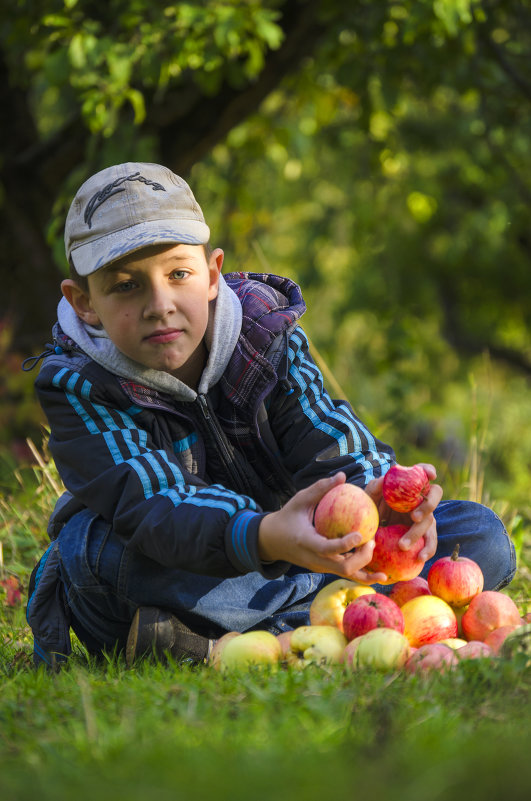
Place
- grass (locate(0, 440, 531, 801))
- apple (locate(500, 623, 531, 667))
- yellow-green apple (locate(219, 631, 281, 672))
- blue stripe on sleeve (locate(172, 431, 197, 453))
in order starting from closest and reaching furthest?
1. grass (locate(0, 440, 531, 801))
2. apple (locate(500, 623, 531, 667))
3. yellow-green apple (locate(219, 631, 281, 672))
4. blue stripe on sleeve (locate(172, 431, 197, 453))

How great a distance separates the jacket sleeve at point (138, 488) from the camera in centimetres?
238

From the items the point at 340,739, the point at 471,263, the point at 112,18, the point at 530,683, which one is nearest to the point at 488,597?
the point at 530,683

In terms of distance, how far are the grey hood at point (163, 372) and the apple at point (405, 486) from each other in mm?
688

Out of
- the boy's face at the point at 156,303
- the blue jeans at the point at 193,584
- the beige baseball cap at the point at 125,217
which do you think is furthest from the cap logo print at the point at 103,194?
the blue jeans at the point at 193,584

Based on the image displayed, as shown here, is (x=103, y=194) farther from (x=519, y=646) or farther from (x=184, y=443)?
(x=519, y=646)

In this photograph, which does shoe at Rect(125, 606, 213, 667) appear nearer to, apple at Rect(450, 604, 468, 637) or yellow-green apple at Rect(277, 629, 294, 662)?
yellow-green apple at Rect(277, 629, 294, 662)

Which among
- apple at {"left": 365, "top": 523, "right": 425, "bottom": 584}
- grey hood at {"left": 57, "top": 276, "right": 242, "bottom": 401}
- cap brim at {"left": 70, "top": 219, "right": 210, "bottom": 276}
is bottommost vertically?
apple at {"left": 365, "top": 523, "right": 425, "bottom": 584}

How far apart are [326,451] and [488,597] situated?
0.65 m

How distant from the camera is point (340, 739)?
168 cm

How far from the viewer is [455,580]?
8.51 ft

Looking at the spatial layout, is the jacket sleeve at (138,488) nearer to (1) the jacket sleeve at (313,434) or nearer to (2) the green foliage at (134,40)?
(1) the jacket sleeve at (313,434)

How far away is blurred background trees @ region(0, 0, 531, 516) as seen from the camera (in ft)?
15.4

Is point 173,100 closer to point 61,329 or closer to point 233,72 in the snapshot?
point 233,72

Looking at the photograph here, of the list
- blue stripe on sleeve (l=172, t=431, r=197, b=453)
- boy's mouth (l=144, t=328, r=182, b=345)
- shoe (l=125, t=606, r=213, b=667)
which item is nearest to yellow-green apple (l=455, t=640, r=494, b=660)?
shoe (l=125, t=606, r=213, b=667)
